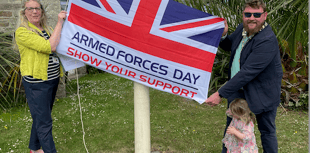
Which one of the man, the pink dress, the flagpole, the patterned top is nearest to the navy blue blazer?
the man

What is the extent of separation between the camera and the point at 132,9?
8.57 ft

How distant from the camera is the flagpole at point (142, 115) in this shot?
280 centimetres

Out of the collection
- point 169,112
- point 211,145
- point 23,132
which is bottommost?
point 23,132

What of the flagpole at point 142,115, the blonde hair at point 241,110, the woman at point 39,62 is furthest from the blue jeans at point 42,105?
the blonde hair at point 241,110

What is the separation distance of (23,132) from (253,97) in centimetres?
361

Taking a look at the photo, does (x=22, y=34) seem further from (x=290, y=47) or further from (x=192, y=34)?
(x=290, y=47)

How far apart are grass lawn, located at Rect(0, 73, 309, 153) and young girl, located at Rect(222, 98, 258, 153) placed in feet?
3.10

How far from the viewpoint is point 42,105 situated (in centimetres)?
295

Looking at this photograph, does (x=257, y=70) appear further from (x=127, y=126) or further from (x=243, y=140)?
(x=127, y=126)

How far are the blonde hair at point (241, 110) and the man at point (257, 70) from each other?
3.0 inches

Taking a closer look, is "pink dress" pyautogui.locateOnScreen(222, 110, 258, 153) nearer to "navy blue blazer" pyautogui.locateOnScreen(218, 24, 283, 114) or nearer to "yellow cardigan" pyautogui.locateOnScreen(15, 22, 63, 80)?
"navy blue blazer" pyautogui.locateOnScreen(218, 24, 283, 114)

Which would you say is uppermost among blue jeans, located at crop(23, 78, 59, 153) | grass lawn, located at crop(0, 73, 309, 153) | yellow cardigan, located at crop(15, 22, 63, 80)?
yellow cardigan, located at crop(15, 22, 63, 80)

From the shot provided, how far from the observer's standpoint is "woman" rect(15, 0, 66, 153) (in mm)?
2686

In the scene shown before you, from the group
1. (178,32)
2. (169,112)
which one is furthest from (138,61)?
(169,112)
